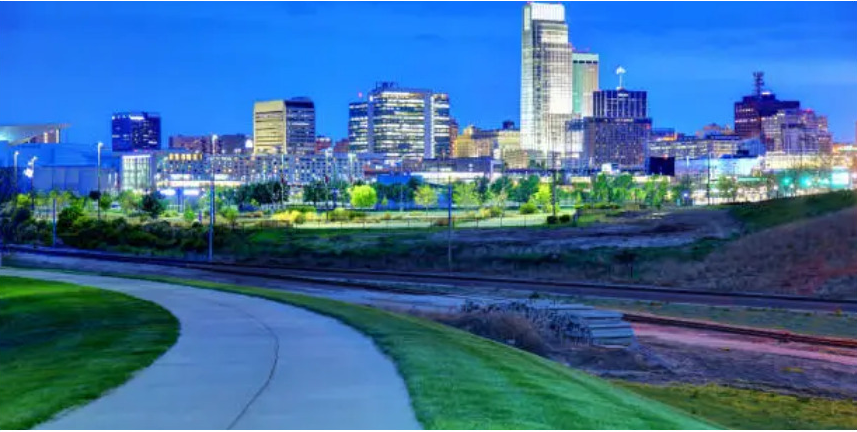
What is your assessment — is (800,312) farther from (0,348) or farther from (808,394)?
(0,348)

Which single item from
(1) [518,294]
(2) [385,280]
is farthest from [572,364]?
(2) [385,280]

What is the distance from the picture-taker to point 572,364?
101ft

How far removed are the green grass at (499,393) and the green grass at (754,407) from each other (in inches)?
136

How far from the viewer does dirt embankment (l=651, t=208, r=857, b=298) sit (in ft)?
192

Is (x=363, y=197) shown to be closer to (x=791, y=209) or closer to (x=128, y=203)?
(x=128, y=203)

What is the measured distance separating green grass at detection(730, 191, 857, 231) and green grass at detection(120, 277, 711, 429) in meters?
65.0

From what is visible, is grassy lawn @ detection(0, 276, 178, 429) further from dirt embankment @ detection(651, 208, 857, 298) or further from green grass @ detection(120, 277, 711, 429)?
dirt embankment @ detection(651, 208, 857, 298)

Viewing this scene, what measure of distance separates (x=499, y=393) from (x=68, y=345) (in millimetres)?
11273

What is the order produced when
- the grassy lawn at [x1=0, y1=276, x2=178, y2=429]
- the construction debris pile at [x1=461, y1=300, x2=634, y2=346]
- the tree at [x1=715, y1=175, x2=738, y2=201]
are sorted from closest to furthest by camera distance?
the grassy lawn at [x1=0, y1=276, x2=178, y2=429], the construction debris pile at [x1=461, y1=300, x2=634, y2=346], the tree at [x1=715, y1=175, x2=738, y2=201]

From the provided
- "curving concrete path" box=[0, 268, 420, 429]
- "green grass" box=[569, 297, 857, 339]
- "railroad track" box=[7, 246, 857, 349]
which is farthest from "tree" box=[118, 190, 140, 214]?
"curving concrete path" box=[0, 268, 420, 429]

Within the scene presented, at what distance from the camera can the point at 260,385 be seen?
17297 mm

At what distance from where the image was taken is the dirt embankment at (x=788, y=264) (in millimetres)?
58594

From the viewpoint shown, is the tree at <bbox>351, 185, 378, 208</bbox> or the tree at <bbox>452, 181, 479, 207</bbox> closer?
the tree at <bbox>452, 181, 479, 207</bbox>

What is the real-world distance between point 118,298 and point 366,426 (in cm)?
2275
